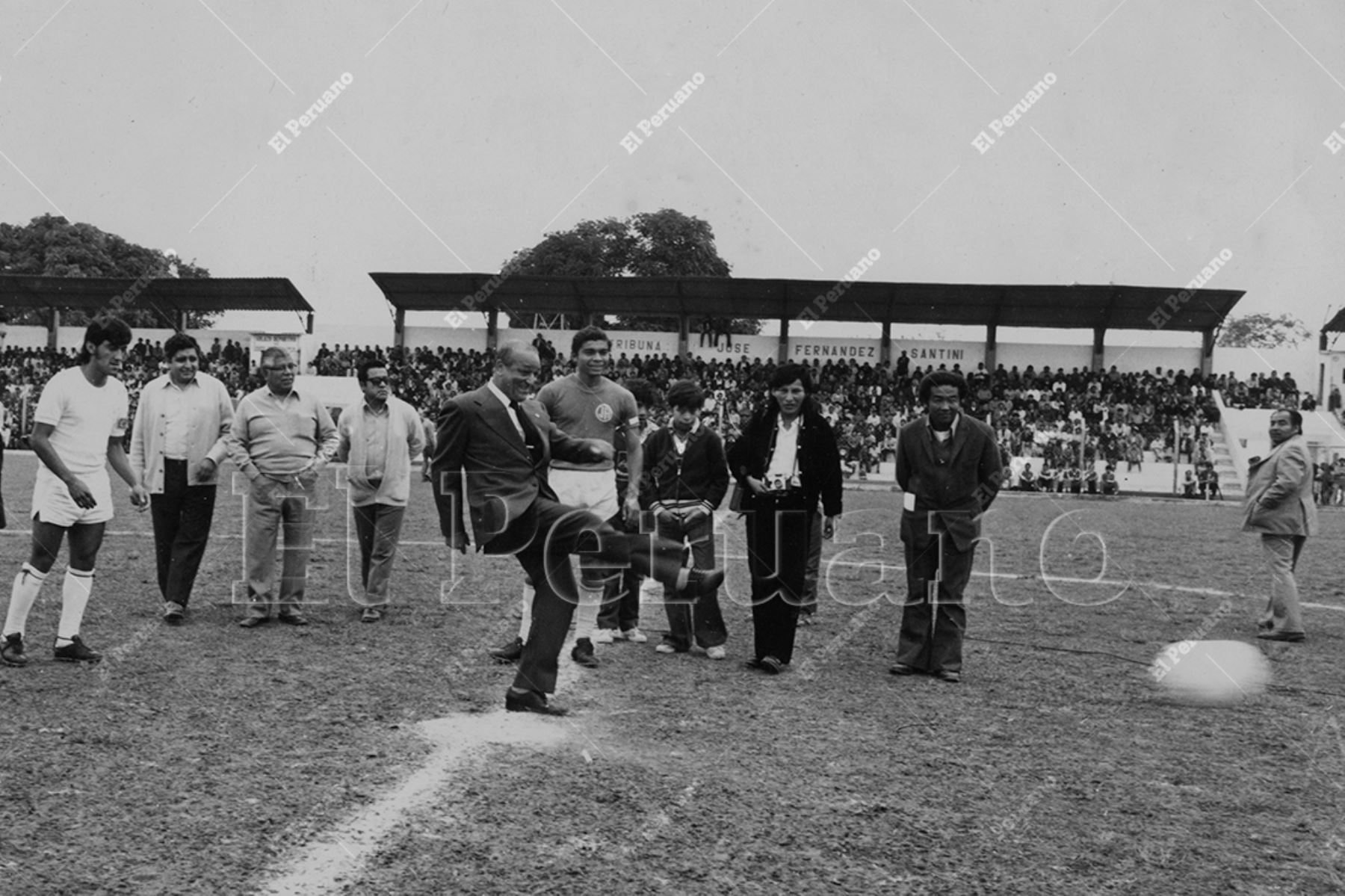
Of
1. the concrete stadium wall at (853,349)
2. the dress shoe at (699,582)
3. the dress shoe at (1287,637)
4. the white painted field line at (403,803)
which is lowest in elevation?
the white painted field line at (403,803)

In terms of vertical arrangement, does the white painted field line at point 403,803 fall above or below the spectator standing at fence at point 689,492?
below

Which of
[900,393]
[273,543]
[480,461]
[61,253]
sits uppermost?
[61,253]

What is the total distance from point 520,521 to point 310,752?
1290 mm

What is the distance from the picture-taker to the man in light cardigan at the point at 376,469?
817 cm

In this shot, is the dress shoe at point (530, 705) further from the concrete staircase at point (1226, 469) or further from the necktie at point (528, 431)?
the concrete staircase at point (1226, 469)

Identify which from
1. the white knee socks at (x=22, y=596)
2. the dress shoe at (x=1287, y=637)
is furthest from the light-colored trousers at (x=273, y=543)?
the dress shoe at (x=1287, y=637)

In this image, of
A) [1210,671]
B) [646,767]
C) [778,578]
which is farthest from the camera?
[1210,671]

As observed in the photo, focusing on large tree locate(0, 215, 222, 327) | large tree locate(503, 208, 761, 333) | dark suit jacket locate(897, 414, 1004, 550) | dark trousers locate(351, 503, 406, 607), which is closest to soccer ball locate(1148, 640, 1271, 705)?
dark suit jacket locate(897, 414, 1004, 550)

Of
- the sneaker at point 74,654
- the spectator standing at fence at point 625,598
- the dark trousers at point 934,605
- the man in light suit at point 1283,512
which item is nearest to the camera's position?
the sneaker at point 74,654

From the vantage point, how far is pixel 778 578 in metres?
6.52

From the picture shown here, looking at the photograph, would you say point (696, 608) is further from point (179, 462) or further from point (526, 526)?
point (179, 462)

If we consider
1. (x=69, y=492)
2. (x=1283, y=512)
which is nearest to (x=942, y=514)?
(x=1283, y=512)

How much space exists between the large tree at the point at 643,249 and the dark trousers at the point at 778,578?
5623cm

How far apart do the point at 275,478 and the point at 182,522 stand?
24.7 inches
